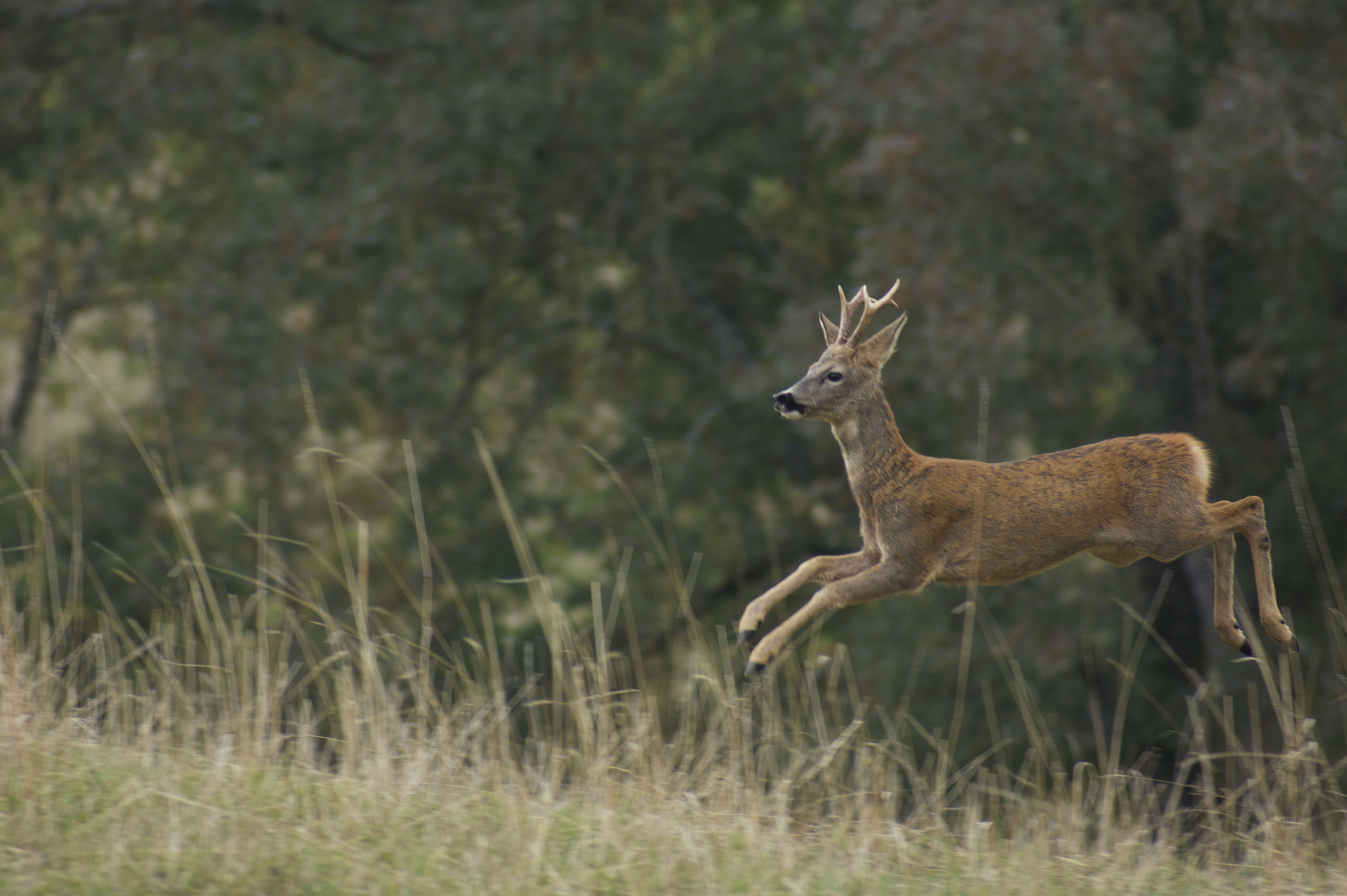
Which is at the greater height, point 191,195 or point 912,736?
point 191,195

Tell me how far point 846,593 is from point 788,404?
22 centimetres

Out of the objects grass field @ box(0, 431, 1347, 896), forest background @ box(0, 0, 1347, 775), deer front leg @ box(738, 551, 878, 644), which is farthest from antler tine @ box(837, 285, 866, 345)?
forest background @ box(0, 0, 1347, 775)

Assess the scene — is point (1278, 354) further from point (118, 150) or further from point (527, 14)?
point (118, 150)

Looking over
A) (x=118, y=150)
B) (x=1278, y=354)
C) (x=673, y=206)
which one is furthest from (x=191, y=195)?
(x=1278, y=354)

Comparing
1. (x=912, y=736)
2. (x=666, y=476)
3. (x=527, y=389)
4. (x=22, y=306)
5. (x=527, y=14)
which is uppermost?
(x=527, y=14)

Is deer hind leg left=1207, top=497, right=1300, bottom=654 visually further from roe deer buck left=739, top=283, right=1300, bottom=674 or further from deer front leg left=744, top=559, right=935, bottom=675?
deer front leg left=744, top=559, right=935, bottom=675

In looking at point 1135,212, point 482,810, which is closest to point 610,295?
point 1135,212

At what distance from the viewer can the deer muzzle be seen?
5.31 ft

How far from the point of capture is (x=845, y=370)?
1701 millimetres

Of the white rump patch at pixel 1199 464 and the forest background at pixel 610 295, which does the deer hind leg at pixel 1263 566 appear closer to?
the white rump patch at pixel 1199 464

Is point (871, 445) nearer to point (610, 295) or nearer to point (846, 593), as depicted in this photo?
point (846, 593)

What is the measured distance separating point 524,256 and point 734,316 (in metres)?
1.74

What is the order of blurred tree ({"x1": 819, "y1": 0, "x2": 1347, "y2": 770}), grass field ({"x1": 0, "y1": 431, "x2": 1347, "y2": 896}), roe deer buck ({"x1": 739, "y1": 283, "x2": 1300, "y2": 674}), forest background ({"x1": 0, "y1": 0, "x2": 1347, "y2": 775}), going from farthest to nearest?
forest background ({"x1": 0, "y1": 0, "x2": 1347, "y2": 775}) → blurred tree ({"x1": 819, "y1": 0, "x2": 1347, "y2": 770}) → grass field ({"x1": 0, "y1": 431, "x2": 1347, "y2": 896}) → roe deer buck ({"x1": 739, "y1": 283, "x2": 1300, "y2": 674})

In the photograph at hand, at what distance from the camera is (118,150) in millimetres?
10766
